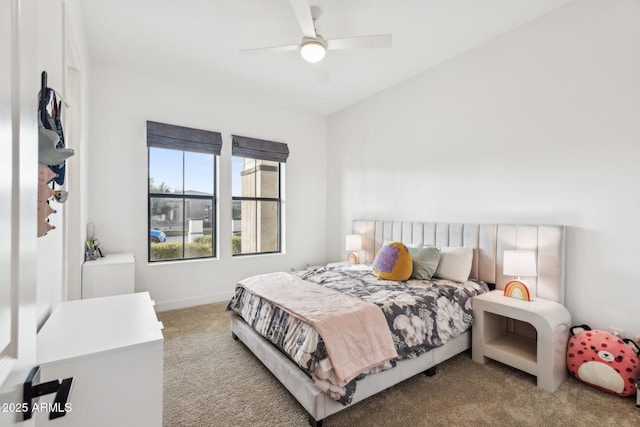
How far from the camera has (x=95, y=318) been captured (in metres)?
1.43

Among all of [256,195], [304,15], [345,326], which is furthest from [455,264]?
[256,195]

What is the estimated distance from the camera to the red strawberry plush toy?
1991 millimetres

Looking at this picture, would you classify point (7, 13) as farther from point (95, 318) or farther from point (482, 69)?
point (482, 69)

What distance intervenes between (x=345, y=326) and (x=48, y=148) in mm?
1713

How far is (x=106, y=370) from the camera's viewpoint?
1.12 m

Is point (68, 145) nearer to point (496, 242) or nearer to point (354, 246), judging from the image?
point (354, 246)

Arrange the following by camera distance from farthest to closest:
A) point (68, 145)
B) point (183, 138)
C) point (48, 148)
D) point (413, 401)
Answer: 1. point (183, 138)
2. point (68, 145)
3. point (413, 401)
4. point (48, 148)

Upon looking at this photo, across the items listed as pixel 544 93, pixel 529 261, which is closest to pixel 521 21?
pixel 544 93

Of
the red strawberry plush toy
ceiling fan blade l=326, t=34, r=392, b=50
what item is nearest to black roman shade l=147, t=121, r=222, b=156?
ceiling fan blade l=326, t=34, r=392, b=50

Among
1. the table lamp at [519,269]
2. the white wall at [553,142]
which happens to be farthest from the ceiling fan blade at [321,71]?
the table lamp at [519,269]

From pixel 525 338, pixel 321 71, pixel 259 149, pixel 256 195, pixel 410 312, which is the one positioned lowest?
pixel 525 338

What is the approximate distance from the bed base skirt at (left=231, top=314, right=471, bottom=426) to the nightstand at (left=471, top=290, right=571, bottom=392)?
0.59ft

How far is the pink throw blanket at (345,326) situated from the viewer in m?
1.75

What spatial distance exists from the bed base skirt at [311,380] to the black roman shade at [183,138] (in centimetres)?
243
